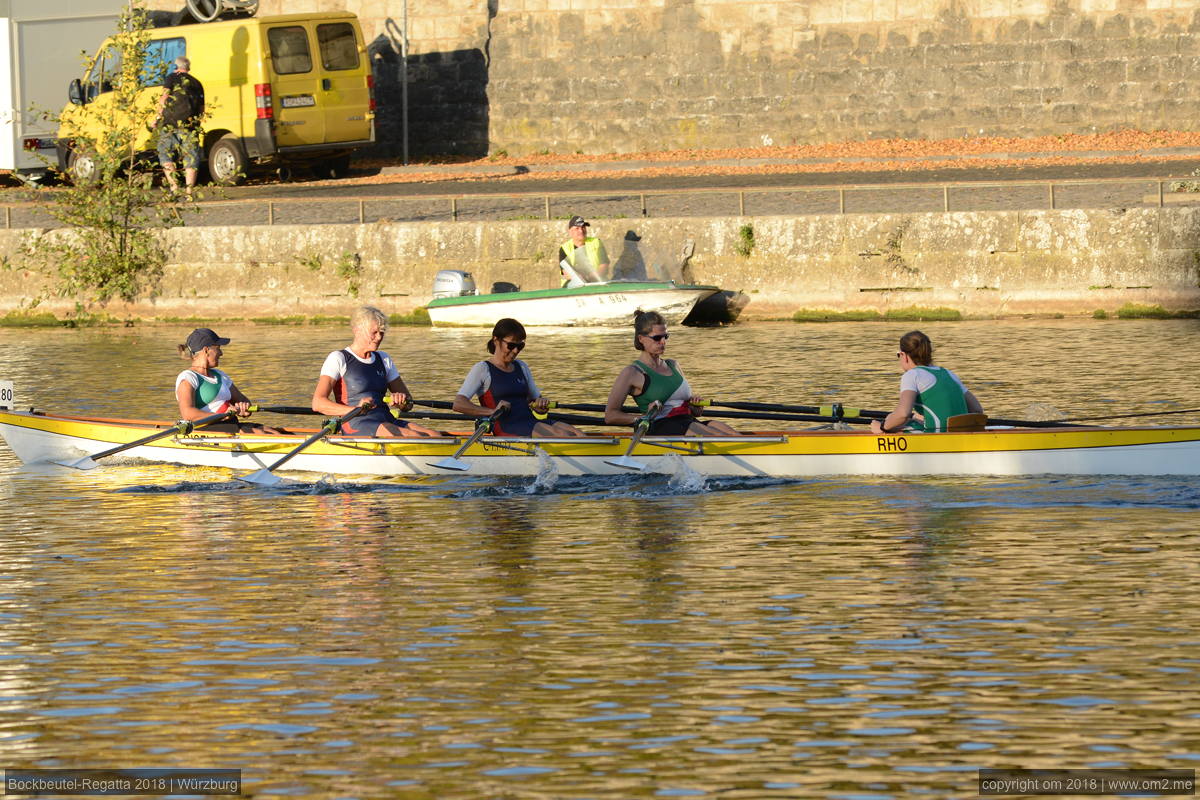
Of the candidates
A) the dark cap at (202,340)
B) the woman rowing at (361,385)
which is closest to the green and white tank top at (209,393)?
the dark cap at (202,340)

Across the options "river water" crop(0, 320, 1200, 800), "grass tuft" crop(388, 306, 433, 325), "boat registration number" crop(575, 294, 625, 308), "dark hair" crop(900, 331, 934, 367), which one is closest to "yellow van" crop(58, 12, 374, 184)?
"grass tuft" crop(388, 306, 433, 325)

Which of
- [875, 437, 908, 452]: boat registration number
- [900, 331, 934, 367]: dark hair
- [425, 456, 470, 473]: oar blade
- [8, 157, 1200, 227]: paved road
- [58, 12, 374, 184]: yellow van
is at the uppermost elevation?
[58, 12, 374, 184]: yellow van

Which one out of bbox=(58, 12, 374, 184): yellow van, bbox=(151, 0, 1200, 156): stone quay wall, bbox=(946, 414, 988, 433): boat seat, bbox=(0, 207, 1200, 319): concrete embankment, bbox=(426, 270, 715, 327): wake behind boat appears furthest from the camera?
bbox=(58, 12, 374, 184): yellow van

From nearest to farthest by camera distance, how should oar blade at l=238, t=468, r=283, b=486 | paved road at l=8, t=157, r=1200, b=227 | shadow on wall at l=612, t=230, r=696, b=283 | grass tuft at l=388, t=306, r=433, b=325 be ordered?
oar blade at l=238, t=468, r=283, b=486 → shadow on wall at l=612, t=230, r=696, b=283 → paved road at l=8, t=157, r=1200, b=227 → grass tuft at l=388, t=306, r=433, b=325

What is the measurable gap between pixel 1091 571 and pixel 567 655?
317 cm

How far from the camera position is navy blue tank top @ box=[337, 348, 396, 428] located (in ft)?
47.1

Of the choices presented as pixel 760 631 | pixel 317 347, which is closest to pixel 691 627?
pixel 760 631

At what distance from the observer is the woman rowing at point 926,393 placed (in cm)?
1344

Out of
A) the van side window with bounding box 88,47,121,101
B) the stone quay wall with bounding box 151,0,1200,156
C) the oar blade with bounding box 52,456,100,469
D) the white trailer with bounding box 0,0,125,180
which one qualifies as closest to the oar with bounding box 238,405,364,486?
the oar blade with bounding box 52,456,100,469

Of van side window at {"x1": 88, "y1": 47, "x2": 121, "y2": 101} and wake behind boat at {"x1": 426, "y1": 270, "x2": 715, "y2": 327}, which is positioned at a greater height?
van side window at {"x1": 88, "y1": 47, "x2": 121, "y2": 101}

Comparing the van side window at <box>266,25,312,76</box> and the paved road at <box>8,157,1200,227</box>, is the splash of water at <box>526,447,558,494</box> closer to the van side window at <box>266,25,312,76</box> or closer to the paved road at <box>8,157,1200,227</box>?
the paved road at <box>8,157,1200,227</box>

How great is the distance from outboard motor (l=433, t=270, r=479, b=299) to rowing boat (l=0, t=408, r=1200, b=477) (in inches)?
358

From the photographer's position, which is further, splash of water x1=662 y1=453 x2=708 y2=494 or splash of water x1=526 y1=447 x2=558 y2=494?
splash of water x1=526 y1=447 x2=558 y2=494

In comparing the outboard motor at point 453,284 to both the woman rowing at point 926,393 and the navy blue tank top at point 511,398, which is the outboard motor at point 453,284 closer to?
the navy blue tank top at point 511,398
